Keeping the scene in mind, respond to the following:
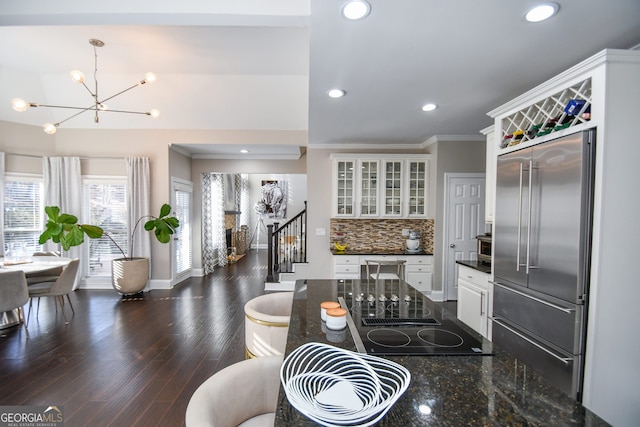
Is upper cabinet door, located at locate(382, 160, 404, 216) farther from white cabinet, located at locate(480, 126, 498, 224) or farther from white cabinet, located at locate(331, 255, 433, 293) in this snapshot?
white cabinet, located at locate(480, 126, 498, 224)

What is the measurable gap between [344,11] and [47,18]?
2049 mm

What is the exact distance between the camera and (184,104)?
4867mm

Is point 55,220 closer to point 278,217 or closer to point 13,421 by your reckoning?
point 13,421

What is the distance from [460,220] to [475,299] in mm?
1981

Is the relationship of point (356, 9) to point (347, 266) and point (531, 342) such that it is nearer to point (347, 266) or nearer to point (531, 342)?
point (531, 342)

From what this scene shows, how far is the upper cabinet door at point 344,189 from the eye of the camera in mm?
5039

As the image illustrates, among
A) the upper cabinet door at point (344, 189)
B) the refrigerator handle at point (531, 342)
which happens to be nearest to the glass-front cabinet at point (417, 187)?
the upper cabinet door at point (344, 189)

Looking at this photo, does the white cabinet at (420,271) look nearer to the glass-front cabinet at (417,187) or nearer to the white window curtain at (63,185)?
the glass-front cabinet at (417,187)

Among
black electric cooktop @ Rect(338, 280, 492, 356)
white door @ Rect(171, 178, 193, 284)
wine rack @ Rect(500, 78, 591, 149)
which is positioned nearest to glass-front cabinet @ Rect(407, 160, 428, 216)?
wine rack @ Rect(500, 78, 591, 149)

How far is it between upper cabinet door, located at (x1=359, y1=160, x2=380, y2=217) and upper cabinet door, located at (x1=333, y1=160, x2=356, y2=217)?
154mm

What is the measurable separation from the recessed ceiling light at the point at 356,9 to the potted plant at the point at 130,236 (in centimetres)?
448

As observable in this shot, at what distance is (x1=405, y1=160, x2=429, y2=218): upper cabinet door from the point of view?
5.00 m

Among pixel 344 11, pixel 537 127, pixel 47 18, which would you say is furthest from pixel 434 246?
pixel 47 18

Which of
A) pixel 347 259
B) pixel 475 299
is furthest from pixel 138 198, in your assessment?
pixel 475 299
